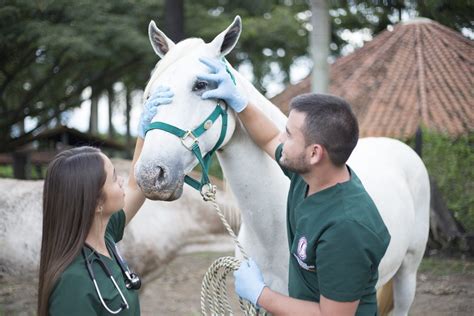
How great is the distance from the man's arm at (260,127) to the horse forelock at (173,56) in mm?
309

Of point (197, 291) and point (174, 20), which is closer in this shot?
point (197, 291)

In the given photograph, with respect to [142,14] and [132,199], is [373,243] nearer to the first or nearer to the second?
[132,199]

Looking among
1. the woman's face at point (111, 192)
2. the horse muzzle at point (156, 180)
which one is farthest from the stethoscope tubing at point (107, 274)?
the horse muzzle at point (156, 180)

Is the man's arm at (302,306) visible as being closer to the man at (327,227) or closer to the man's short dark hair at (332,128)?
the man at (327,227)

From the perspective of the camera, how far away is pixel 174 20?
8133mm

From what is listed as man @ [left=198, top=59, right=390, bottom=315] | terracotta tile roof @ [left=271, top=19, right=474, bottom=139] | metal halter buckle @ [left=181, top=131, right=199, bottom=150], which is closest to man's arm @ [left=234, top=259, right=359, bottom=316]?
man @ [left=198, top=59, right=390, bottom=315]

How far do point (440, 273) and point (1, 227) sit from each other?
408 centimetres

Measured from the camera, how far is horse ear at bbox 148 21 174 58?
2260 mm

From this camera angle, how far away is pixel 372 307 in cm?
179

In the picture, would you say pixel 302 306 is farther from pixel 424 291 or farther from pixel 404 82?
pixel 404 82

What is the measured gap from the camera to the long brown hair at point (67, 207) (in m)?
1.64

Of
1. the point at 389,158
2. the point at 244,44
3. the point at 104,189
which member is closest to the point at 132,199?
the point at 104,189

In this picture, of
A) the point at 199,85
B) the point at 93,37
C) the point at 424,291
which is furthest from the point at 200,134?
the point at 93,37

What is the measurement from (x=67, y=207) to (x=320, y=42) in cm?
284
